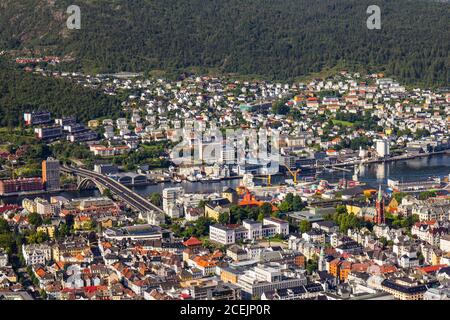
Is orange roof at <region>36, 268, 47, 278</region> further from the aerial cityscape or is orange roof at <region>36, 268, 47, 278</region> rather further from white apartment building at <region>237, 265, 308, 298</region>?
white apartment building at <region>237, 265, 308, 298</region>

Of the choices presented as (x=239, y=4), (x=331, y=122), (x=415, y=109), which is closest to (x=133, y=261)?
(x=331, y=122)

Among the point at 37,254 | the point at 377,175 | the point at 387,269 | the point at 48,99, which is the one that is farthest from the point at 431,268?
the point at 48,99

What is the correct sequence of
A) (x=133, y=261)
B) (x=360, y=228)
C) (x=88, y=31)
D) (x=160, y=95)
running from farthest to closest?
1. (x=88, y=31)
2. (x=160, y=95)
3. (x=360, y=228)
4. (x=133, y=261)

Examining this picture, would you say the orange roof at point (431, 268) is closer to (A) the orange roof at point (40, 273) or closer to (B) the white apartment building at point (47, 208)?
(A) the orange roof at point (40, 273)

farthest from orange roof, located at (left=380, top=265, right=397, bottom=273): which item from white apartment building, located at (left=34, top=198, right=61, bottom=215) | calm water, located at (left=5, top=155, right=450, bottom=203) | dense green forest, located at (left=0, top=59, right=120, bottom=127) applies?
dense green forest, located at (left=0, top=59, right=120, bottom=127)

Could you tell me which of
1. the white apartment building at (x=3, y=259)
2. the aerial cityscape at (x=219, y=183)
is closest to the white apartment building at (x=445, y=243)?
the aerial cityscape at (x=219, y=183)

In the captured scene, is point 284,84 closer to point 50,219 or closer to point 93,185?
point 93,185

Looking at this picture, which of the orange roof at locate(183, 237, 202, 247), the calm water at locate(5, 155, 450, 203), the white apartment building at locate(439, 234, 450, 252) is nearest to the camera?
the white apartment building at locate(439, 234, 450, 252)

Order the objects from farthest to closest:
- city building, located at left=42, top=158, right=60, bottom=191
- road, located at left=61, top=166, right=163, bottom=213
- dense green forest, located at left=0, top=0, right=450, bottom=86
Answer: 1. dense green forest, located at left=0, top=0, right=450, bottom=86
2. city building, located at left=42, top=158, right=60, bottom=191
3. road, located at left=61, top=166, right=163, bottom=213
